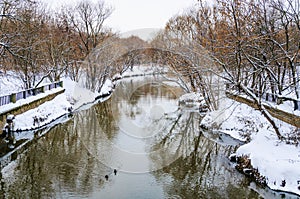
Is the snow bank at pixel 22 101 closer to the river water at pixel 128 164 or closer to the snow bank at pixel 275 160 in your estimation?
the river water at pixel 128 164

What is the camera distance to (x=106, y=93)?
29.8 metres

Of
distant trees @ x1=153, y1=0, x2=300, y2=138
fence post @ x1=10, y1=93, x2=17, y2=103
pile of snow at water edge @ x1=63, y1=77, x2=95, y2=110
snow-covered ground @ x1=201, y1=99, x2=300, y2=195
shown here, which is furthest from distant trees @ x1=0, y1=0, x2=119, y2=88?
snow-covered ground @ x1=201, y1=99, x2=300, y2=195

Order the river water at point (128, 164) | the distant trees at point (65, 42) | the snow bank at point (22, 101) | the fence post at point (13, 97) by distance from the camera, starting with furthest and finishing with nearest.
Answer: the distant trees at point (65, 42), the fence post at point (13, 97), the snow bank at point (22, 101), the river water at point (128, 164)

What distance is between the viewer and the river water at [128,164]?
8141 mm

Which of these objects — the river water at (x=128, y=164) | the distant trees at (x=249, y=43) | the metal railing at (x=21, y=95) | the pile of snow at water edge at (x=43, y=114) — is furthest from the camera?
the pile of snow at water edge at (x=43, y=114)

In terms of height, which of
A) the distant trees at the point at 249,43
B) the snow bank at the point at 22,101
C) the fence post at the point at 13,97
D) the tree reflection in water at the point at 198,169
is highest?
the distant trees at the point at 249,43

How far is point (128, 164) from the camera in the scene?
33.7 ft

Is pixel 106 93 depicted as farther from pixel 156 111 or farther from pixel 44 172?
pixel 44 172

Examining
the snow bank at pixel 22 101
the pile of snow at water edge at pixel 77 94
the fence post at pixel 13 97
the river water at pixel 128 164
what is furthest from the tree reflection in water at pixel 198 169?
the pile of snow at water edge at pixel 77 94

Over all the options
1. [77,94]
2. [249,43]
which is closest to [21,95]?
[77,94]

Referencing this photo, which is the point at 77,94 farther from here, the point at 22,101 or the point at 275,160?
the point at 275,160

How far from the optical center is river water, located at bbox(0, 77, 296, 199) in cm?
814

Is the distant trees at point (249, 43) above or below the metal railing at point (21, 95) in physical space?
above

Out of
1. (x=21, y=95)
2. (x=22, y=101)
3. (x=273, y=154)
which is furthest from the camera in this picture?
(x=21, y=95)
